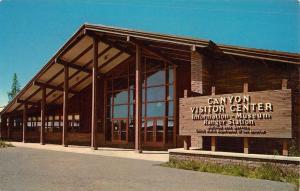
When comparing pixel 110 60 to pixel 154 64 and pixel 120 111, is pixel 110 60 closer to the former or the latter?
pixel 154 64

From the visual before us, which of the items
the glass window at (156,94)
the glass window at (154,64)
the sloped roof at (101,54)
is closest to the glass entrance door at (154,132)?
the glass window at (156,94)

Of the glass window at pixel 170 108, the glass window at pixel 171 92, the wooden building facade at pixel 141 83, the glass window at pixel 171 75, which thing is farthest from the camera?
the glass window at pixel 171 75

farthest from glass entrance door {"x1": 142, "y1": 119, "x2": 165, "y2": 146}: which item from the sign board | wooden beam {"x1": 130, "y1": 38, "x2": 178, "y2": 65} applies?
the sign board

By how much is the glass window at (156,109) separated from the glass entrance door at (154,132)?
1.38 ft

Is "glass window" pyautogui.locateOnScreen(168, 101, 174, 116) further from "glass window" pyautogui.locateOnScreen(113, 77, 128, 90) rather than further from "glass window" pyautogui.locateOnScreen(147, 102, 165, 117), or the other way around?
"glass window" pyautogui.locateOnScreen(113, 77, 128, 90)

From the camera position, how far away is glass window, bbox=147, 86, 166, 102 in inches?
893

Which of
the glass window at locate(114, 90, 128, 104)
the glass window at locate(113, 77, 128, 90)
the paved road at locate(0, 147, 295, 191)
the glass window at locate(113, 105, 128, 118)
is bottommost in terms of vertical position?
the paved road at locate(0, 147, 295, 191)

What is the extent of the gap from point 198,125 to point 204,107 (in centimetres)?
79

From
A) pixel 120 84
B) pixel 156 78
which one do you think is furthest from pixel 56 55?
pixel 156 78

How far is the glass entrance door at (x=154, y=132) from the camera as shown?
883 inches

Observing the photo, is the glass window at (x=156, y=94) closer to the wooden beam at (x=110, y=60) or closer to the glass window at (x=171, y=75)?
the glass window at (x=171, y=75)

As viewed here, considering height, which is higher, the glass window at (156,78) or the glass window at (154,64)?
the glass window at (154,64)

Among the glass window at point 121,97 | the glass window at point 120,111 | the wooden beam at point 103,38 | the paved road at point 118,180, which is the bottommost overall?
Answer: the paved road at point 118,180

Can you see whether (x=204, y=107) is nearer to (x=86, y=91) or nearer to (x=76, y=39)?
(x=76, y=39)
